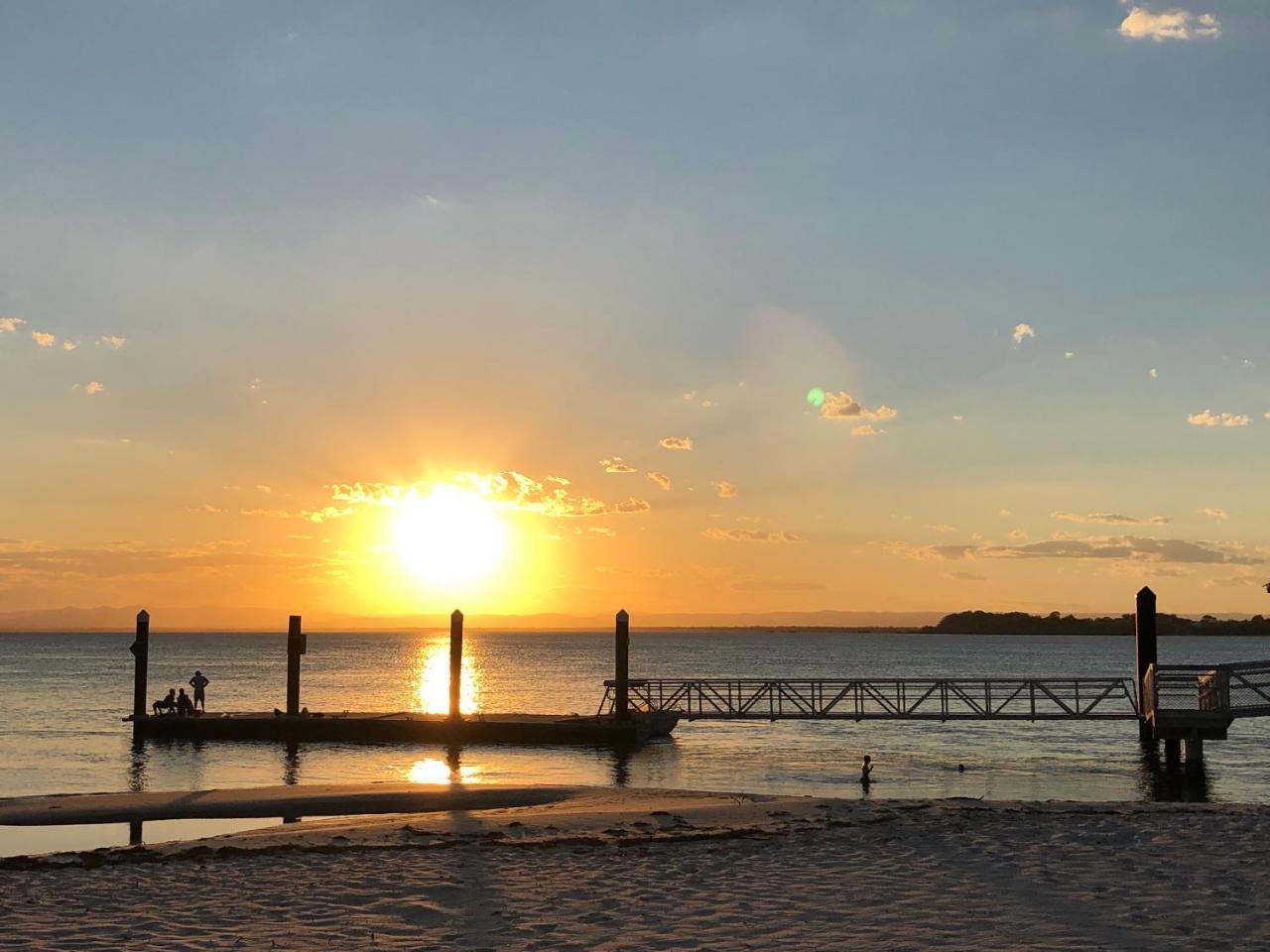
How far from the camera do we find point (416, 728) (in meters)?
39.7

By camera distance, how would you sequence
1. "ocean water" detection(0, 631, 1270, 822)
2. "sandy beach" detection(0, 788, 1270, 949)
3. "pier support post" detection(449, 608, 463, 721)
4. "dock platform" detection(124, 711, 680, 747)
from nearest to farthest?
"sandy beach" detection(0, 788, 1270, 949) < "ocean water" detection(0, 631, 1270, 822) < "dock platform" detection(124, 711, 680, 747) < "pier support post" detection(449, 608, 463, 721)

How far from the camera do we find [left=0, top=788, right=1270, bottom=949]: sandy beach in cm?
1060

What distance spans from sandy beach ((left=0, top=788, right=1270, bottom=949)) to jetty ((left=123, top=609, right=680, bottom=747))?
64.1 ft

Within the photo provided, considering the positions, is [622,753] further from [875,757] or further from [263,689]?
[263,689]

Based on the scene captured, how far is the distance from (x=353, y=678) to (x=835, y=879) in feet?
347

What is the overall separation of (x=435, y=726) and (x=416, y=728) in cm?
75

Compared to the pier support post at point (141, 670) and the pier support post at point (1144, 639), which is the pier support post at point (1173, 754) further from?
the pier support post at point (141, 670)

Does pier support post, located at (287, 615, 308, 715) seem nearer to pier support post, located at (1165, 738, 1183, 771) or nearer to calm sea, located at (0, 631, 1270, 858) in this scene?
calm sea, located at (0, 631, 1270, 858)

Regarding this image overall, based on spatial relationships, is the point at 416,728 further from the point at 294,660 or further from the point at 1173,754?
the point at 1173,754

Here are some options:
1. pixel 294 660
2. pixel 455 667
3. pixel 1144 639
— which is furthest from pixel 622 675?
pixel 1144 639

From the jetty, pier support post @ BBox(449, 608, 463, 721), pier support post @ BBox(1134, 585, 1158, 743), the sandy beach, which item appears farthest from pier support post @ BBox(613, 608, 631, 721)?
the sandy beach

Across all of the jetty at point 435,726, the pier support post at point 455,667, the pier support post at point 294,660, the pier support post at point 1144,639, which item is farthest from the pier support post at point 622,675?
the pier support post at point 1144,639

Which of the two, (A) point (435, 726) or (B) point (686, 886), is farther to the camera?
(A) point (435, 726)

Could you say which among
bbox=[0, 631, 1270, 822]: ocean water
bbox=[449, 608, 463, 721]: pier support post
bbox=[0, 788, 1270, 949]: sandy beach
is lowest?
bbox=[0, 631, 1270, 822]: ocean water
